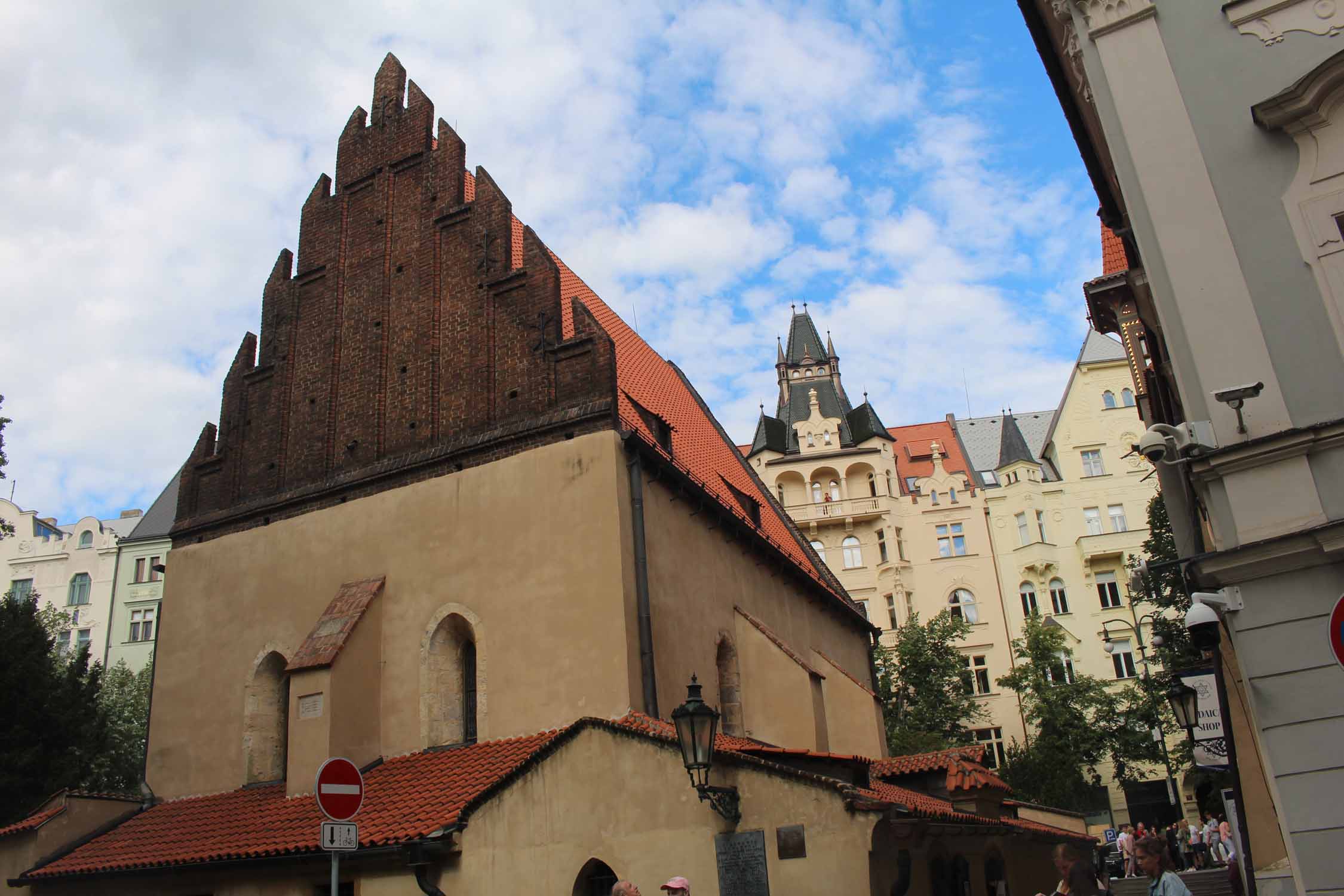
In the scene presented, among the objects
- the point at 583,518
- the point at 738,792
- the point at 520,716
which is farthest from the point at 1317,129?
the point at 520,716

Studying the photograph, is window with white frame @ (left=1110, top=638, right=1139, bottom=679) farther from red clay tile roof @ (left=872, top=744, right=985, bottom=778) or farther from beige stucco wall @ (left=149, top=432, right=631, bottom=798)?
beige stucco wall @ (left=149, top=432, right=631, bottom=798)

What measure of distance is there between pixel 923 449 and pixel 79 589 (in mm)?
44290

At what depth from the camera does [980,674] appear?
50.0 metres

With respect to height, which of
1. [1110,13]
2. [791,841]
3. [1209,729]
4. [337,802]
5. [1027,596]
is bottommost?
[791,841]

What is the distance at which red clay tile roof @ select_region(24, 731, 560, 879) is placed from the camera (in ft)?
41.1

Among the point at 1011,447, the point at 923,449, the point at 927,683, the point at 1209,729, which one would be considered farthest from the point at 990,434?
the point at 1209,729

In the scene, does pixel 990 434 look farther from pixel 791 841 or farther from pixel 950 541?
pixel 791 841

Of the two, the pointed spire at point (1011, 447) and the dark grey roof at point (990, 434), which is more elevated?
the dark grey roof at point (990, 434)

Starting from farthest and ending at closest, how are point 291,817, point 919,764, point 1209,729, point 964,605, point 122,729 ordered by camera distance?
point 964,605, point 122,729, point 919,764, point 291,817, point 1209,729

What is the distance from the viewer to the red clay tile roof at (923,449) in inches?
2398

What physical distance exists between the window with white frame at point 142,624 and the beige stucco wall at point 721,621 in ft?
107

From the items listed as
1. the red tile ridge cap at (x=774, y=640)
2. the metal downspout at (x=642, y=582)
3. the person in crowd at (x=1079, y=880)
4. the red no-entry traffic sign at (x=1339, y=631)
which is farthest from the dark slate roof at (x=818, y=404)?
the red no-entry traffic sign at (x=1339, y=631)

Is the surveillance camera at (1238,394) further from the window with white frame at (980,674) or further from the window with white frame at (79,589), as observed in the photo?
the window with white frame at (79,589)

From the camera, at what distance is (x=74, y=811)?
16.1m
